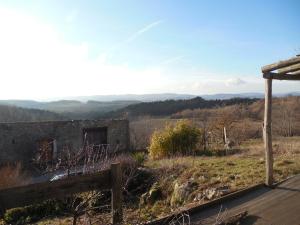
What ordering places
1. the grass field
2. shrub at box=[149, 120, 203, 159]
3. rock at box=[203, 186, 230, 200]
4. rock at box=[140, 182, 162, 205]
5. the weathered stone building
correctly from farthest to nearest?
the weathered stone building
shrub at box=[149, 120, 203, 159]
rock at box=[140, 182, 162, 205]
the grass field
rock at box=[203, 186, 230, 200]

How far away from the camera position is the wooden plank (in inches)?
183

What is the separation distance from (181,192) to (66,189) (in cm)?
556

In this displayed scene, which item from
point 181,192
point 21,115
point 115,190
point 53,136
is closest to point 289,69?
point 181,192

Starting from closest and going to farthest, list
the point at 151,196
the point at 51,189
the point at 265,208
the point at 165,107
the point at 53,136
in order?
the point at 51,189
the point at 265,208
the point at 151,196
the point at 53,136
the point at 165,107

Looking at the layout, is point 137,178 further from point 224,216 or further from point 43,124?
point 43,124

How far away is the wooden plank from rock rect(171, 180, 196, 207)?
14.9ft

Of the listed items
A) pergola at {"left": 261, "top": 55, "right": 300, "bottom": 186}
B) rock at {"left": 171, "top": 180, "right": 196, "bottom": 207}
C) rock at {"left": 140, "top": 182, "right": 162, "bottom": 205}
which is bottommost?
rock at {"left": 140, "top": 182, "right": 162, "bottom": 205}

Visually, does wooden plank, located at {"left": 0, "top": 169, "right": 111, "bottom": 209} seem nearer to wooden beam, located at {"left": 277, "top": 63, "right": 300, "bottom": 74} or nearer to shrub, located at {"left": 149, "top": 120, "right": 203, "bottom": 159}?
wooden beam, located at {"left": 277, "top": 63, "right": 300, "bottom": 74}

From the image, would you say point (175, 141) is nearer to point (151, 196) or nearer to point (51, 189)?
point (151, 196)

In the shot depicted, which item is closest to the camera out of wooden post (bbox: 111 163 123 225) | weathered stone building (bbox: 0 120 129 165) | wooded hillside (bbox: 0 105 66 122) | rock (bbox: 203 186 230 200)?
wooden post (bbox: 111 163 123 225)

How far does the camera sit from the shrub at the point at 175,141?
751 inches

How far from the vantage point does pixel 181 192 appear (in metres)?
10.2

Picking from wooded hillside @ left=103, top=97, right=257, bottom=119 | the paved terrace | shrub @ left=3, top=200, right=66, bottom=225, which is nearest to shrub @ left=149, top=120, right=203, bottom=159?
shrub @ left=3, top=200, right=66, bottom=225

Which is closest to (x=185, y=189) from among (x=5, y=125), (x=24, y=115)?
(x=5, y=125)
